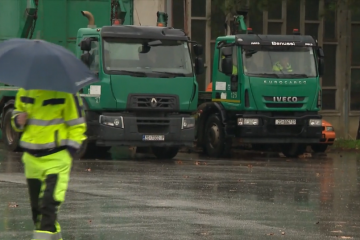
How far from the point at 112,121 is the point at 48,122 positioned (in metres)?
11.9

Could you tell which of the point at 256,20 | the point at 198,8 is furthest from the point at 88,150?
the point at 256,20

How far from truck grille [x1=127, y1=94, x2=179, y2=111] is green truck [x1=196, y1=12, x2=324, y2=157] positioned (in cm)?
188

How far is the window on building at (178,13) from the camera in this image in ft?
98.8

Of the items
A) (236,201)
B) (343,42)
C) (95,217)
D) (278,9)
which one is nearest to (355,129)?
(343,42)

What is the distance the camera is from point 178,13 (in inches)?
1189

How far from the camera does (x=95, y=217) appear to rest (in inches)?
421

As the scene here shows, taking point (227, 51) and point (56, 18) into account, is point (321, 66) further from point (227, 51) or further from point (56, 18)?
point (56, 18)

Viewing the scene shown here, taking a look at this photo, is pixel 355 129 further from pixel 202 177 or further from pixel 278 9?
pixel 202 177


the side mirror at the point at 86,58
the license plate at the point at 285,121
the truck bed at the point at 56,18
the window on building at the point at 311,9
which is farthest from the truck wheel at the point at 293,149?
the window on building at the point at 311,9

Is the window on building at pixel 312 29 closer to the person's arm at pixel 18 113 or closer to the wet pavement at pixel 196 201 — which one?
the wet pavement at pixel 196 201

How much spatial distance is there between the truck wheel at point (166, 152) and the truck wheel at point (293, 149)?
3274 millimetres

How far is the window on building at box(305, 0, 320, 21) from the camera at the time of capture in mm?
31828

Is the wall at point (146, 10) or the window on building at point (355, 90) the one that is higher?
the wall at point (146, 10)

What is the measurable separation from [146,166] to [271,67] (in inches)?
187
